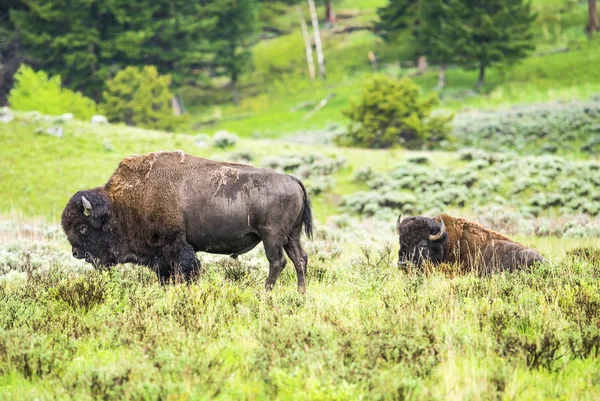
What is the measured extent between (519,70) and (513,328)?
45.0 metres

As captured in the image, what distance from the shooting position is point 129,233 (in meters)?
8.68

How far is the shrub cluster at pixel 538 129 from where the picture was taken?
30703 mm

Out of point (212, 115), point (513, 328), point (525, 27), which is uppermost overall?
point (513, 328)

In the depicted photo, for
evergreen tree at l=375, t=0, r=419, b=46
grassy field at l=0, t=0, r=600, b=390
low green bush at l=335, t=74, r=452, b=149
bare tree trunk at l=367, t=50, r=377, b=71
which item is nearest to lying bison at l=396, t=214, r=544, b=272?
grassy field at l=0, t=0, r=600, b=390

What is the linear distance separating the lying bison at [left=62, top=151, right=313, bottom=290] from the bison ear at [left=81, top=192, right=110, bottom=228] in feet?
0.04

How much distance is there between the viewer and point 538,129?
32.8 meters

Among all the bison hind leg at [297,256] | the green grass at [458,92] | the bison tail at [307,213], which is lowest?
the green grass at [458,92]

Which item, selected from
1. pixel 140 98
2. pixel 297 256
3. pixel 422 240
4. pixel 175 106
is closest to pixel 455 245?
pixel 422 240

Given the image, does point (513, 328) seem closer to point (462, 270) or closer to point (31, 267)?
point (462, 270)

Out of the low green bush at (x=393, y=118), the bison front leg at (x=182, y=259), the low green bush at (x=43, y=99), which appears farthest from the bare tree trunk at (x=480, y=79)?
the bison front leg at (x=182, y=259)

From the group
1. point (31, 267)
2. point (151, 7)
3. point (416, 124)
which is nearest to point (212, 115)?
point (151, 7)

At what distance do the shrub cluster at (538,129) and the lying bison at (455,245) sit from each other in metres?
22.3

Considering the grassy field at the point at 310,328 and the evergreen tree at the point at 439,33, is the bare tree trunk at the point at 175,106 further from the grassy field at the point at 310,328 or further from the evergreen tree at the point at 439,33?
the grassy field at the point at 310,328

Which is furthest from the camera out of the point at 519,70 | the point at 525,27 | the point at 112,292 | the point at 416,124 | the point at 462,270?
the point at 519,70
